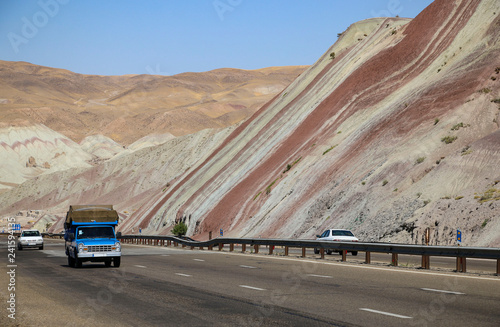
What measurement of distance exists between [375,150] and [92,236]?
27.2m

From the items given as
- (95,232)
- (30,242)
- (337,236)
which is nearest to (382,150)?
(337,236)

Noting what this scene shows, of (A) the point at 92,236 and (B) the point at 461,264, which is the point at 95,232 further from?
(B) the point at 461,264

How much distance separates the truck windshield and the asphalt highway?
2946mm

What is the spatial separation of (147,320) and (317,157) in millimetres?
43881

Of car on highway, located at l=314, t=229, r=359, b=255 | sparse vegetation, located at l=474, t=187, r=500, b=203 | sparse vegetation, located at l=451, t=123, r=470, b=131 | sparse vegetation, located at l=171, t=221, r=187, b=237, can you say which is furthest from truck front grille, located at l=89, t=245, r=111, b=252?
sparse vegetation, located at l=171, t=221, r=187, b=237

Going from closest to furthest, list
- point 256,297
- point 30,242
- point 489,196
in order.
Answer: point 256,297 < point 489,196 < point 30,242

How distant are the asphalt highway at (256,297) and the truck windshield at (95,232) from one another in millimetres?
2946

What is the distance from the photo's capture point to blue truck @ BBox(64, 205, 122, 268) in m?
24.4

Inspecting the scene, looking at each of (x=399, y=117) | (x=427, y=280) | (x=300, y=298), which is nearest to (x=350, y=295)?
(x=300, y=298)

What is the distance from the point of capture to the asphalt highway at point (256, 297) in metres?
11.3

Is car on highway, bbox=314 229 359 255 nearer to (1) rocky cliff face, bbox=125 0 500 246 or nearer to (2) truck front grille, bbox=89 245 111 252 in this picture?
(1) rocky cliff face, bbox=125 0 500 246

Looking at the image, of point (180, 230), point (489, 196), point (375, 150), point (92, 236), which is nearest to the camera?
point (92, 236)

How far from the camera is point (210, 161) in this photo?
81188 millimetres

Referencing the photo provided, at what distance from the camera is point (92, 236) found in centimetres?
2531
